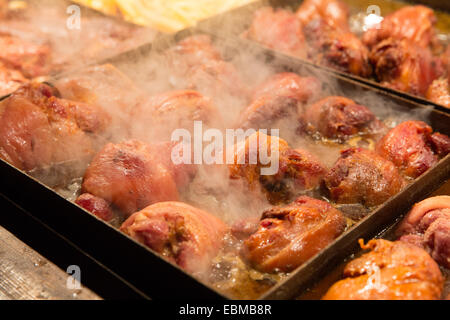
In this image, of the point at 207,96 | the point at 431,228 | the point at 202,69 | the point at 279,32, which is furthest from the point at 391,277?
the point at 279,32

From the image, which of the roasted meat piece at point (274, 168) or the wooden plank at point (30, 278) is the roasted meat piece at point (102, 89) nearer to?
the roasted meat piece at point (274, 168)

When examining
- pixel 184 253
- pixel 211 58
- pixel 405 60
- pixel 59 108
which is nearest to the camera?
pixel 184 253

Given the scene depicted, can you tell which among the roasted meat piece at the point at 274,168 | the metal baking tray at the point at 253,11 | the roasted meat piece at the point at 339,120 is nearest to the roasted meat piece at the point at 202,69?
the metal baking tray at the point at 253,11

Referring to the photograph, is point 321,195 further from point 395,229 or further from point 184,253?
point 184,253

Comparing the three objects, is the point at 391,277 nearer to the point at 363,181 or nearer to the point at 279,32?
the point at 363,181

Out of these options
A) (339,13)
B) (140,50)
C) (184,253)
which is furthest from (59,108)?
(339,13)

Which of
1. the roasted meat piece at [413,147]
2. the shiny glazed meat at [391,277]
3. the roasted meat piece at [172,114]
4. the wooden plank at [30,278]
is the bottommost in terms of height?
the wooden plank at [30,278]

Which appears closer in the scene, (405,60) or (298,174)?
(298,174)
